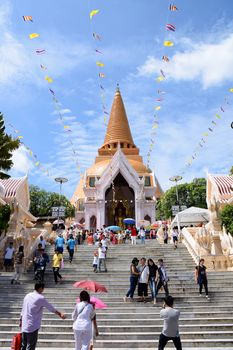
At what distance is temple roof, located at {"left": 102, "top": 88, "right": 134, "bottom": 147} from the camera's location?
4725 centimetres

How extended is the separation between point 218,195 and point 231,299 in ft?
58.4

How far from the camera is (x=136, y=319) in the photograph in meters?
8.81

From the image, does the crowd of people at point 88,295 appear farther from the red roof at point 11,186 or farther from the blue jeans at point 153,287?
the red roof at point 11,186

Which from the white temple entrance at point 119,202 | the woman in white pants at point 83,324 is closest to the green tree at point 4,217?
the woman in white pants at point 83,324

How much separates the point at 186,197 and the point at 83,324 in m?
45.3

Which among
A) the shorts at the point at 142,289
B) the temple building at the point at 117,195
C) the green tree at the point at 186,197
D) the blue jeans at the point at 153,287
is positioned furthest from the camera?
the green tree at the point at 186,197

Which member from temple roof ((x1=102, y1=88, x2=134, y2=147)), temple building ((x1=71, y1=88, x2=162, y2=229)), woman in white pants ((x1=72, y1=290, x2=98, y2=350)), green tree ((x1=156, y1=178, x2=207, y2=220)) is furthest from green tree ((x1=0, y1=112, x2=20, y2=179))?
green tree ((x1=156, y1=178, x2=207, y2=220))

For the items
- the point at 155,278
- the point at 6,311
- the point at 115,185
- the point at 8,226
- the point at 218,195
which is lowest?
the point at 6,311

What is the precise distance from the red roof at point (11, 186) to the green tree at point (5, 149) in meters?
10.1

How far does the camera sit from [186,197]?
49250 millimetres

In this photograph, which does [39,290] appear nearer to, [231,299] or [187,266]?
[231,299]

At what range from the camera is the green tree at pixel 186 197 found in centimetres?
4806

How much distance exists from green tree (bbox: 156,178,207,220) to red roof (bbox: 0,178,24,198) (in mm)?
24280

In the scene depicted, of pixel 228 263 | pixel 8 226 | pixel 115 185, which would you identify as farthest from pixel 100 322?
pixel 115 185
